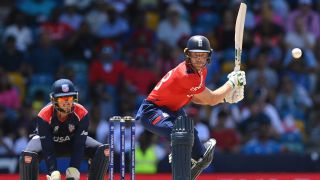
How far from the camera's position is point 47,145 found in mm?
8508

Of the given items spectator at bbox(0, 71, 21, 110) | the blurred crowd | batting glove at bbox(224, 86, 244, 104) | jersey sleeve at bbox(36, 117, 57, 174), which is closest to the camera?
jersey sleeve at bbox(36, 117, 57, 174)

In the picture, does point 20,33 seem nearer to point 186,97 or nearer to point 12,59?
point 12,59

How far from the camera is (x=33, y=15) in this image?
52.4ft

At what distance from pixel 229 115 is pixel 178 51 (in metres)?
1.47

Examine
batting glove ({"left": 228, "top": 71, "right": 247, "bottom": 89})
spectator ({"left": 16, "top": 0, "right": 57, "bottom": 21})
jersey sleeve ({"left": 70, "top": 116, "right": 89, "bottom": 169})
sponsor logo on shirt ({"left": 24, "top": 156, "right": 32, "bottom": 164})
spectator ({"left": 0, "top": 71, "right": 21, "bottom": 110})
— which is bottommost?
sponsor logo on shirt ({"left": 24, "top": 156, "right": 32, "bottom": 164})

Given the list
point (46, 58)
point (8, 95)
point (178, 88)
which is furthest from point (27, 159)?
point (46, 58)

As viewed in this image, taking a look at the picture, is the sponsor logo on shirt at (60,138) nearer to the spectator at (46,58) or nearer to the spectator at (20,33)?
the spectator at (46,58)

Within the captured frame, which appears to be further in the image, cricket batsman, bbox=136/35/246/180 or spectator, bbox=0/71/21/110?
spectator, bbox=0/71/21/110

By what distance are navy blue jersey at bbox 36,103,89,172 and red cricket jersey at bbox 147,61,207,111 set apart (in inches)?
29.3

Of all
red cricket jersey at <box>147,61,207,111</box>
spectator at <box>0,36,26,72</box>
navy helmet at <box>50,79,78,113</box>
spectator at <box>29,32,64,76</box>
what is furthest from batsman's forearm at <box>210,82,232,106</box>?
spectator at <box>0,36,26,72</box>

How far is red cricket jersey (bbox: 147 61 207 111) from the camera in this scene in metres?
8.77

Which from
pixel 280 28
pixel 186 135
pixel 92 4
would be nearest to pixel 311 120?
pixel 280 28

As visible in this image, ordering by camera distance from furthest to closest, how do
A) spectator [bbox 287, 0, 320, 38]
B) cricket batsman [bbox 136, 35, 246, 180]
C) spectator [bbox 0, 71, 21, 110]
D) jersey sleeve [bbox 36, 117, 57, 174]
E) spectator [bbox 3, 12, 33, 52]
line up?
spectator [bbox 287, 0, 320, 38] < spectator [bbox 3, 12, 33, 52] < spectator [bbox 0, 71, 21, 110] < cricket batsman [bbox 136, 35, 246, 180] < jersey sleeve [bbox 36, 117, 57, 174]

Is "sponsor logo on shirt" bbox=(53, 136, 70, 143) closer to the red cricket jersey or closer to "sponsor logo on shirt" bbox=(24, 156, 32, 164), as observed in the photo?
"sponsor logo on shirt" bbox=(24, 156, 32, 164)
